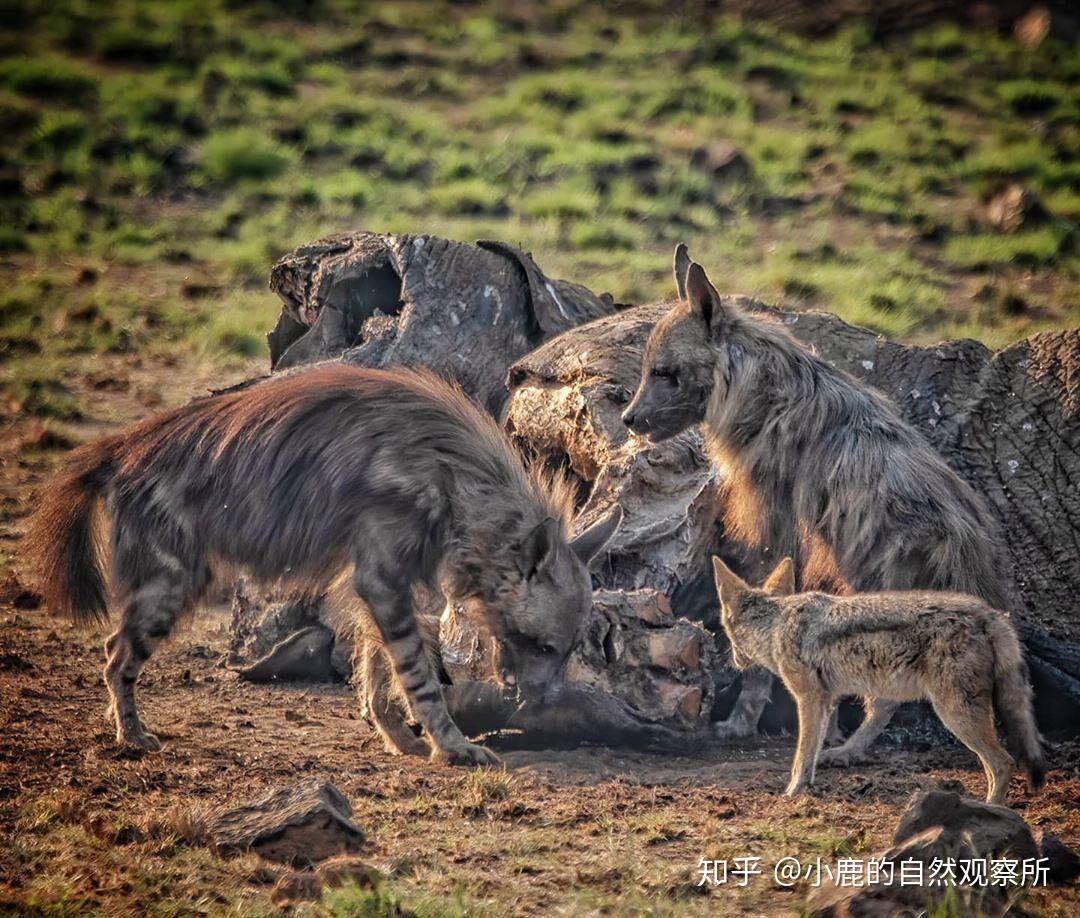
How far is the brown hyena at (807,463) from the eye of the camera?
703 cm

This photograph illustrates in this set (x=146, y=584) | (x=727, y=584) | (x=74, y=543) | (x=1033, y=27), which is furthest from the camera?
(x=1033, y=27)

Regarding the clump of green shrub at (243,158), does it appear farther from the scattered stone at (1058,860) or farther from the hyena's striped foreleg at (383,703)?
the scattered stone at (1058,860)

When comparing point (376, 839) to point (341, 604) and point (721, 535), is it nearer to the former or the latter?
point (341, 604)

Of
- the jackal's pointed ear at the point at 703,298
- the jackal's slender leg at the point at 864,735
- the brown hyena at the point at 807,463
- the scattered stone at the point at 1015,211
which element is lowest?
the jackal's slender leg at the point at 864,735

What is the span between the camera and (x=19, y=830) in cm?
549

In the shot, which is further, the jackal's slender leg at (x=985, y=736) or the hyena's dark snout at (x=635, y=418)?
the hyena's dark snout at (x=635, y=418)

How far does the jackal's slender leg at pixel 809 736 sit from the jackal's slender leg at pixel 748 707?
36.0 inches

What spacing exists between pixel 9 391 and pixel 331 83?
13.9m

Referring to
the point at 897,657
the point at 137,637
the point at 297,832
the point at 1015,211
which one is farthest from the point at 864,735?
the point at 1015,211

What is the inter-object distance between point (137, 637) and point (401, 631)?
50.3 inches

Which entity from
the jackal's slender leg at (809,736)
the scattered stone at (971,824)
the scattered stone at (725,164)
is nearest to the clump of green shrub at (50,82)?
the scattered stone at (725,164)

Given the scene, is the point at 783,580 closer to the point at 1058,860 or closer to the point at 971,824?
the point at 971,824

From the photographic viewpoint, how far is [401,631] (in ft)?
23.0

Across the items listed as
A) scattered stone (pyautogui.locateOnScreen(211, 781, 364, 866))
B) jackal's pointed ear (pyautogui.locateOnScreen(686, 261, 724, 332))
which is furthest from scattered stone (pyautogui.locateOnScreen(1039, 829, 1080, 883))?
jackal's pointed ear (pyautogui.locateOnScreen(686, 261, 724, 332))
